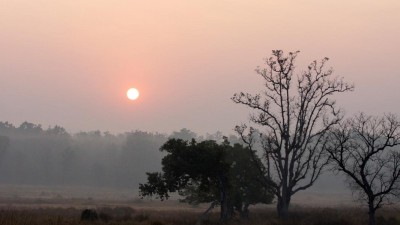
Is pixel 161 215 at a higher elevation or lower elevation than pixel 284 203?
lower

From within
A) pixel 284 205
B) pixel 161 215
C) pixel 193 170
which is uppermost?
pixel 193 170

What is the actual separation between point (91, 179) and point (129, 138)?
106 feet

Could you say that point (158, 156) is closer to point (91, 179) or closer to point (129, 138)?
point (129, 138)

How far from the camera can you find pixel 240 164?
135ft

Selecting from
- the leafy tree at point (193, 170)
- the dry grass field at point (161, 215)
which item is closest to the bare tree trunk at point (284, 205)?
the dry grass field at point (161, 215)

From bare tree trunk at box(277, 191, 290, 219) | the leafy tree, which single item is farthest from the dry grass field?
the leafy tree

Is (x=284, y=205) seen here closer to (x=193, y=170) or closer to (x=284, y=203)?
(x=284, y=203)

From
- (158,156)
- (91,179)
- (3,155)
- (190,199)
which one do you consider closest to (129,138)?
(158,156)

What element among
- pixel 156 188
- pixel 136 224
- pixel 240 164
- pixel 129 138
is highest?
pixel 129 138

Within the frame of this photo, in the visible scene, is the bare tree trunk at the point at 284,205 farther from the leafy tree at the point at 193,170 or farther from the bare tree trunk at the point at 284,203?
the leafy tree at the point at 193,170

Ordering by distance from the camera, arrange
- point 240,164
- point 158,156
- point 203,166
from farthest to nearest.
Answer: point 158,156 → point 240,164 → point 203,166

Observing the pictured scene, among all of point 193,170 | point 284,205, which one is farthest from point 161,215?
point 284,205

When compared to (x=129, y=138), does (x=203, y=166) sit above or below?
below

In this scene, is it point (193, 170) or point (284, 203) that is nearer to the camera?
point (193, 170)
